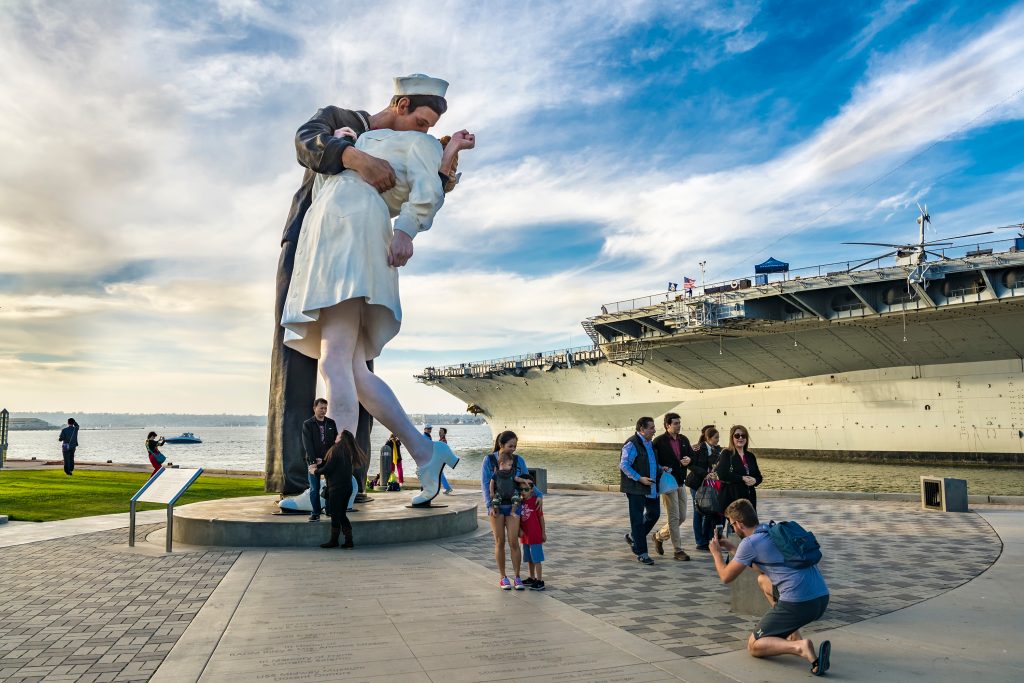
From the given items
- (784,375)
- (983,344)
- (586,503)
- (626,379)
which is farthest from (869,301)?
(586,503)

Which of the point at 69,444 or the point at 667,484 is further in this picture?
the point at 69,444

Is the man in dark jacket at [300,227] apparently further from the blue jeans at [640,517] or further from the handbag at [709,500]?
the handbag at [709,500]

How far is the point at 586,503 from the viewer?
13648mm

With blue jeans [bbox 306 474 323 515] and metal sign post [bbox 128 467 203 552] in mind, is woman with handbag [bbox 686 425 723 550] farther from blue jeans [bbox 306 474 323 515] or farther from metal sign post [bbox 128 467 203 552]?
metal sign post [bbox 128 467 203 552]

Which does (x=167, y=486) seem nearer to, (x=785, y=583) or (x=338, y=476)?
(x=338, y=476)

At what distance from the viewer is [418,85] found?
348 inches

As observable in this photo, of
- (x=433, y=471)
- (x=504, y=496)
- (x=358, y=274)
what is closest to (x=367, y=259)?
(x=358, y=274)

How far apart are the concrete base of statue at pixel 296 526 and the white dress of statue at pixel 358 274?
2.20 ft

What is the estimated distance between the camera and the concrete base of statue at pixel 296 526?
787 centimetres

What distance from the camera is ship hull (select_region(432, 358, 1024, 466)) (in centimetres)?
3347

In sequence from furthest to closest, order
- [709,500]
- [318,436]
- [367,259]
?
1. [367,259]
2. [318,436]
3. [709,500]

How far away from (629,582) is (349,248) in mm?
4889

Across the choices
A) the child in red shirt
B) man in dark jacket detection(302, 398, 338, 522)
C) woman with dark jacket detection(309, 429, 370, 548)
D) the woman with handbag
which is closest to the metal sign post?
man in dark jacket detection(302, 398, 338, 522)

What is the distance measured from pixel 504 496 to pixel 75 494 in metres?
12.1
